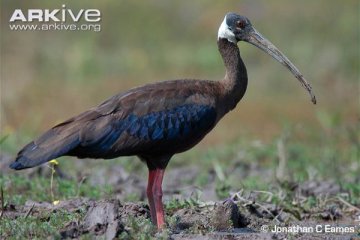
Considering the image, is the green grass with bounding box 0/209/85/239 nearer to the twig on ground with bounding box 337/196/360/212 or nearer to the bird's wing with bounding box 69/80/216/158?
the bird's wing with bounding box 69/80/216/158

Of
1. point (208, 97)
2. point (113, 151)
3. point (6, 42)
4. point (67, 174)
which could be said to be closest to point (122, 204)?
point (113, 151)

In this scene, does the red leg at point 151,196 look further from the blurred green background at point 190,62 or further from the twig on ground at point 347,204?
the blurred green background at point 190,62

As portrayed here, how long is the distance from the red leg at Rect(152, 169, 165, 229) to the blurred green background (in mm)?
5495

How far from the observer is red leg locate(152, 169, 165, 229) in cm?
797

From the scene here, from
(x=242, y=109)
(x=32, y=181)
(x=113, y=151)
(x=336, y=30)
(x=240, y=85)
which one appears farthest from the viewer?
(x=336, y=30)

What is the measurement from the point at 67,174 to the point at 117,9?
11.9m

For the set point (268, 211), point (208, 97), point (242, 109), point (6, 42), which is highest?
point (6, 42)

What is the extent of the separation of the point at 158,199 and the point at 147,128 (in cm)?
58

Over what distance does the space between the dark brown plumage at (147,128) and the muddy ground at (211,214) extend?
0.37 metres

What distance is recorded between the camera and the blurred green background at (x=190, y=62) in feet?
55.0

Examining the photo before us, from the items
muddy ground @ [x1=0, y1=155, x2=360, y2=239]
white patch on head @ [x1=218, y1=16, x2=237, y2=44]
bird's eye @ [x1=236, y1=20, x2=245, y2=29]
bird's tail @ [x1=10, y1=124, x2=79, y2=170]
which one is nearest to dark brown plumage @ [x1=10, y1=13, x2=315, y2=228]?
bird's tail @ [x1=10, y1=124, x2=79, y2=170]

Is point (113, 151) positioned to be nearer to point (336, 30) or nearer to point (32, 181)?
point (32, 181)

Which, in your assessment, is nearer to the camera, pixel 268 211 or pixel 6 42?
pixel 268 211

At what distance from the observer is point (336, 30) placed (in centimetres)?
2070
